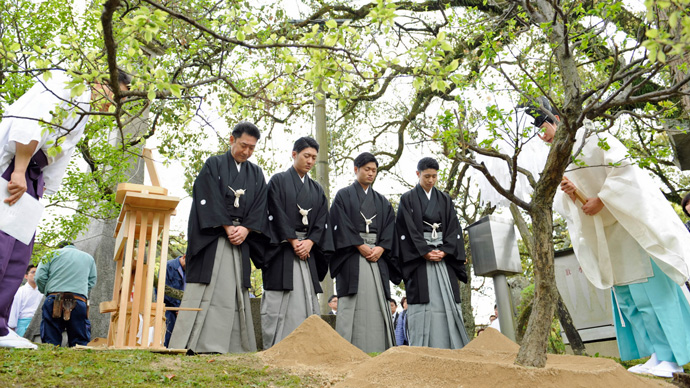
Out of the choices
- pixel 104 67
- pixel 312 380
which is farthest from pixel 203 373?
pixel 104 67

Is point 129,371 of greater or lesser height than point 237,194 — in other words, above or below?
below

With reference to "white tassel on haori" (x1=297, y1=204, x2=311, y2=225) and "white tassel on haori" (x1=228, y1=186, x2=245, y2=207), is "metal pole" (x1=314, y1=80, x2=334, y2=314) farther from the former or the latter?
"white tassel on haori" (x1=228, y1=186, x2=245, y2=207)

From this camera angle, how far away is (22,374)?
2.78 m

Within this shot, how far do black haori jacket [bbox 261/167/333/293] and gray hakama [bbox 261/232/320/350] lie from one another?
0.23 ft

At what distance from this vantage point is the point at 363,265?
5.62 meters

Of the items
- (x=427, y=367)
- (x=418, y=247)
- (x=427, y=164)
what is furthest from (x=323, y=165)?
(x=427, y=367)

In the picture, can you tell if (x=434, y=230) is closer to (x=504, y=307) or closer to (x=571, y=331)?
(x=504, y=307)

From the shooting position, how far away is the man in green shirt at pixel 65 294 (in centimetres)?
663

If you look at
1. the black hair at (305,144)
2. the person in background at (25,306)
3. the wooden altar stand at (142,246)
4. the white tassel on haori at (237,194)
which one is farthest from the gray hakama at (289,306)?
the person in background at (25,306)

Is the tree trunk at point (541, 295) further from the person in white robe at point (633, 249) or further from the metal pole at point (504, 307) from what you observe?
the metal pole at point (504, 307)

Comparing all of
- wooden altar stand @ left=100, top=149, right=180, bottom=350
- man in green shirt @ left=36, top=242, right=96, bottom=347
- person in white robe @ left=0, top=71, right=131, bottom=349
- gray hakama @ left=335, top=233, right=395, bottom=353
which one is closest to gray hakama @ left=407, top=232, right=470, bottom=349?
gray hakama @ left=335, top=233, right=395, bottom=353

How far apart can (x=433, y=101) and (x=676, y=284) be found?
728 centimetres

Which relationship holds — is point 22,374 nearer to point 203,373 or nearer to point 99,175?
point 203,373

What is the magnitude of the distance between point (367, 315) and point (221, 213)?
1.80 m
